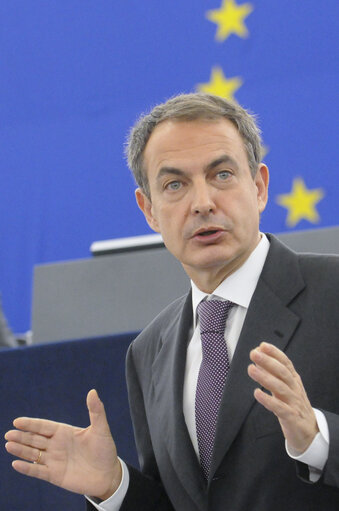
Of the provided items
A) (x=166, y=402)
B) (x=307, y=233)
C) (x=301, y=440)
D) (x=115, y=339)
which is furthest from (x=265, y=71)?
(x=301, y=440)

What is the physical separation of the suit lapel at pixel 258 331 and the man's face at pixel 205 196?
0.10 meters

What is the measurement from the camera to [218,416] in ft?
4.77

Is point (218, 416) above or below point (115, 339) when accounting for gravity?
below

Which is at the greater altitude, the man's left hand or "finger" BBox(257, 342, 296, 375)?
"finger" BBox(257, 342, 296, 375)

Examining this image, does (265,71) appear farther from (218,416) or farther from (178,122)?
(218,416)

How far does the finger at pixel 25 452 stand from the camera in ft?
5.04

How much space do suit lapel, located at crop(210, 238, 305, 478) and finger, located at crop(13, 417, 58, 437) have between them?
34 cm

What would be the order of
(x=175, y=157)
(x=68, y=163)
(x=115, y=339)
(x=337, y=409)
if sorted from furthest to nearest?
(x=68, y=163), (x=115, y=339), (x=175, y=157), (x=337, y=409)

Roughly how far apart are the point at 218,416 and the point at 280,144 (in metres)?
2.52

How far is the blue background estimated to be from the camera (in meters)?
4.00

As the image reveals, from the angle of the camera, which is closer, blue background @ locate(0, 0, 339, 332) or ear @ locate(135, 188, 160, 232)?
ear @ locate(135, 188, 160, 232)

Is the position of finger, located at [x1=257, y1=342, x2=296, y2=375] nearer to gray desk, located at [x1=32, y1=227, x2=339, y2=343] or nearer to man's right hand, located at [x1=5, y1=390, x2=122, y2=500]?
man's right hand, located at [x1=5, y1=390, x2=122, y2=500]

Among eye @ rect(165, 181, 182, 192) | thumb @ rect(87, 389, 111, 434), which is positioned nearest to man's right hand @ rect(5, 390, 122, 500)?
thumb @ rect(87, 389, 111, 434)

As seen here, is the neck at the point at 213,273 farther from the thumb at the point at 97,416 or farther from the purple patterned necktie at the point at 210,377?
the thumb at the point at 97,416
